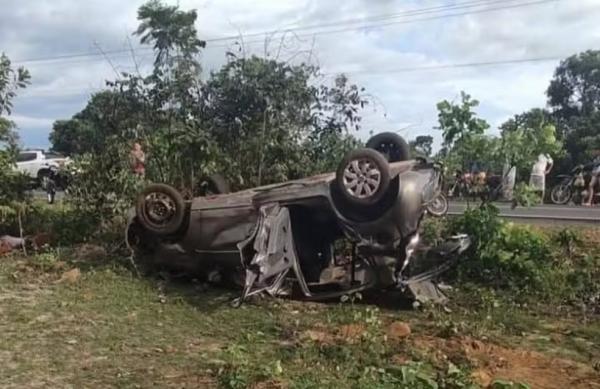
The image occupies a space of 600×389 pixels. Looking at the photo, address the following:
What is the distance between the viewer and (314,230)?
27.2ft

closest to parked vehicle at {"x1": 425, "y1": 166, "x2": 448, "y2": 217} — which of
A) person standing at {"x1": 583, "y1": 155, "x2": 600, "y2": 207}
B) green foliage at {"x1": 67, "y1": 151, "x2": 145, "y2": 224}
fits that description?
green foliage at {"x1": 67, "y1": 151, "x2": 145, "y2": 224}

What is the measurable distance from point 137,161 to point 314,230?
391 cm

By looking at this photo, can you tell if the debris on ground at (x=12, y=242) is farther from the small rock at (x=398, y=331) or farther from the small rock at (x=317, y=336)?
the small rock at (x=398, y=331)

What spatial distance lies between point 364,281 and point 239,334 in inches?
65.6

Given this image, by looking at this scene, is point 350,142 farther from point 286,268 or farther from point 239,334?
point 239,334

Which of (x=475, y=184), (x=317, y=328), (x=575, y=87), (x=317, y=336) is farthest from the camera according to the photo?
(x=575, y=87)

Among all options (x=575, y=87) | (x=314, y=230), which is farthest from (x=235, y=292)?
(x=575, y=87)

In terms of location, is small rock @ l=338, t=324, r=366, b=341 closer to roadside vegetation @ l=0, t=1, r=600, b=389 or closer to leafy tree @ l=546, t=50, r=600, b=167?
roadside vegetation @ l=0, t=1, r=600, b=389

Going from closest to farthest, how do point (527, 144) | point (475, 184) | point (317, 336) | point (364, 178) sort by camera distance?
point (317, 336) < point (364, 178) < point (527, 144) < point (475, 184)

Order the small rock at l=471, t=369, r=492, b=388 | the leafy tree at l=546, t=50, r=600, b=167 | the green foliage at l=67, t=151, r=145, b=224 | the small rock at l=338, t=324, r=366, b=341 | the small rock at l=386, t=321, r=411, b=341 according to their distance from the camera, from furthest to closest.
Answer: the leafy tree at l=546, t=50, r=600, b=167
the green foliage at l=67, t=151, r=145, b=224
the small rock at l=386, t=321, r=411, b=341
the small rock at l=338, t=324, r=366, b=341
the small rock at l=471, t=369, r=492, b=388

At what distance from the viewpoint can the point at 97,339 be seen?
626 centimetres

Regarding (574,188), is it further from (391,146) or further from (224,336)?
(224,336)

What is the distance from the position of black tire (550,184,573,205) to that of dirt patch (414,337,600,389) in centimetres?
1230

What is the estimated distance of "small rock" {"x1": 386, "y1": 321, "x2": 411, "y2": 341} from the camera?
6247 mm
